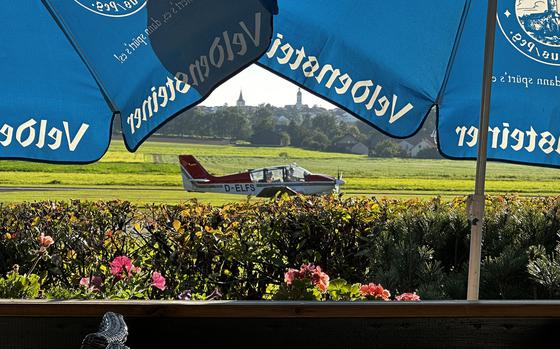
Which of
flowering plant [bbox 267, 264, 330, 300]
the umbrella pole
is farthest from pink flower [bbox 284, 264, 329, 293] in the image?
the umbrella pole

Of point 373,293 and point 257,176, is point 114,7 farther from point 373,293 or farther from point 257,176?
point 257,176

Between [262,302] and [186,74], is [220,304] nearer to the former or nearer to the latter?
[262,302]

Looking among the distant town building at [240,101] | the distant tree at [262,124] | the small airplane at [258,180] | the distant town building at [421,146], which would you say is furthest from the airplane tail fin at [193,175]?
the distant town building at [240,101]

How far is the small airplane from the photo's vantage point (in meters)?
30.1

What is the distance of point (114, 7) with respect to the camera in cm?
161

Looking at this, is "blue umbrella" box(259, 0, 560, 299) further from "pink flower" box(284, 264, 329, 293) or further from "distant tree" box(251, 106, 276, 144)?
"distant tree" box(251, 106, 276, 144)

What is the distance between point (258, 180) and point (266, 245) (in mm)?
29034

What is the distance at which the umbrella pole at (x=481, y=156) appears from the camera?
164 centimetres

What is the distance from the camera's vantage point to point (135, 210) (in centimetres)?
375

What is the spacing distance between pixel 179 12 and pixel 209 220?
1.68m

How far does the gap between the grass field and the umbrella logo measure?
93.9ft

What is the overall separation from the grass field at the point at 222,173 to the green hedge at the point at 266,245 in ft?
88.2

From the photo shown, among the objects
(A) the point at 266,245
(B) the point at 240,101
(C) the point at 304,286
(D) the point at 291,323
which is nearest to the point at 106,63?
(C) the point at 304,286

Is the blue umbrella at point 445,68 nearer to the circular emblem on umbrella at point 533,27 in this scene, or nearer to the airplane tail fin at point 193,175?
the circular emblem on umbrella at point 533,27
